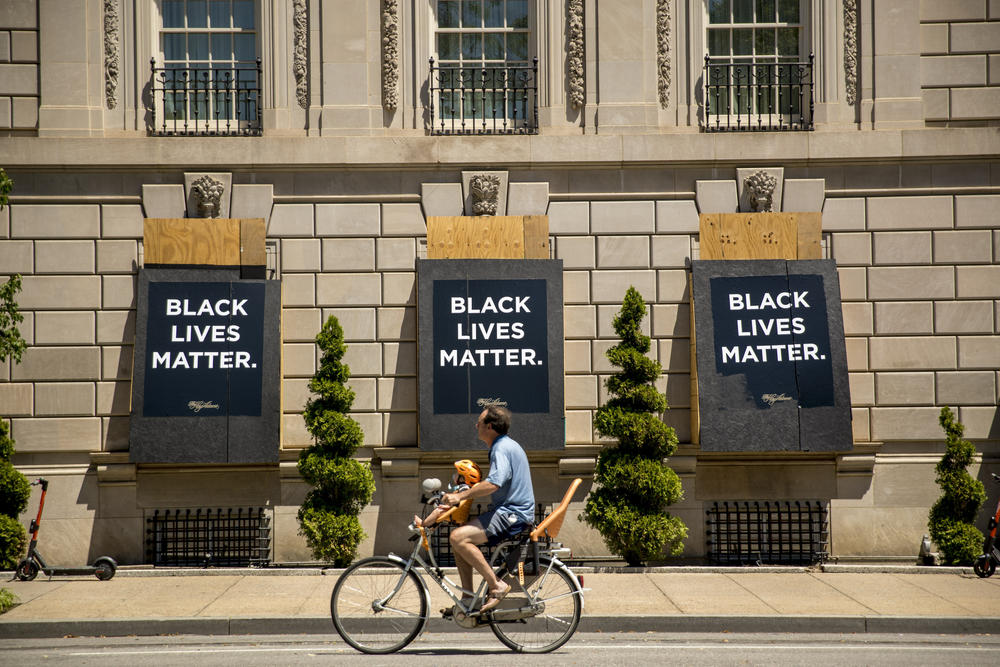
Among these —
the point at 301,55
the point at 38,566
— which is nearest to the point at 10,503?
the point at 38,566

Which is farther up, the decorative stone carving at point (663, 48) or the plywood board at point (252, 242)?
the decorative stone carving at point (663, 48)

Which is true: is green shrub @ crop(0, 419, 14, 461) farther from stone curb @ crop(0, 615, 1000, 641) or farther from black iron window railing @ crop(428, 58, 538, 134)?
black iron window railing @ crop(428, 58, 538, 134)

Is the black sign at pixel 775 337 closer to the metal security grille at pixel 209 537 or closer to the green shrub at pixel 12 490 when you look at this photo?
the metal security grille at pixel 209 537

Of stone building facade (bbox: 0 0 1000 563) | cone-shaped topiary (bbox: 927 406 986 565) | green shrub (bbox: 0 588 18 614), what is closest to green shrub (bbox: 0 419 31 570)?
stone building facade (bbox: 0 0 1000 563)

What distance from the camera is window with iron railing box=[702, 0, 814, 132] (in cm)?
1431

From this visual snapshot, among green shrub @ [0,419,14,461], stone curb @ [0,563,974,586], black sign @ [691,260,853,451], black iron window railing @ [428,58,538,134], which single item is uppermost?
black iron window railing @ [428,58,538,134]

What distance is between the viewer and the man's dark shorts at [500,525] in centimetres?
810

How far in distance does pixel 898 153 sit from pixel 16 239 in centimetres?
1239

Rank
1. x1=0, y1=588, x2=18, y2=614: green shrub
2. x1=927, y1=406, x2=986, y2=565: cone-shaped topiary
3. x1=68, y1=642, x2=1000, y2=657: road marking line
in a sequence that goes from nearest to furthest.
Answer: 1. x1=68, y1=642, x2=1000, y2=657: road marking line
2. x1=0, y1=588, x2=18, y2=614: green shrub
3. x1=927, y1=406, x2=986, y2=565: cone-shaped topiary

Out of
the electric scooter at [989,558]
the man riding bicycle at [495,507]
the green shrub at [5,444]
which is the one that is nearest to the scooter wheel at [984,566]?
the electric scooter at [989,558]

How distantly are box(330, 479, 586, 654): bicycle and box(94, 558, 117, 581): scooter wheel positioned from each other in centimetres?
500

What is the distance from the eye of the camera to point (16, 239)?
547 inches

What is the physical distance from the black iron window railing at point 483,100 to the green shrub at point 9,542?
771cm

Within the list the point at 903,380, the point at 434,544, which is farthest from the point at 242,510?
the point at 903,380
